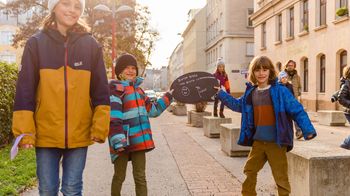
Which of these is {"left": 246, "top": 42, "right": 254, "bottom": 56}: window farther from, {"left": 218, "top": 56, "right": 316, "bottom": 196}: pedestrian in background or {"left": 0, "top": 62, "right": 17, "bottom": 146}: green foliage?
{"left": 218, "top": 56, "right": 316, "bottom": 196}: pedestrian in background

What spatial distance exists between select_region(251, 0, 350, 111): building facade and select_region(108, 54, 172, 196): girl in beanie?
18.6 meters

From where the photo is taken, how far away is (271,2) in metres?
31.6

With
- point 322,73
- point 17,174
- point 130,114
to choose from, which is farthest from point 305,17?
point 130,114

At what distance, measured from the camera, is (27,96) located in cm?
293

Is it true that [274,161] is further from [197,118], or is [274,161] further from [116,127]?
[197,118]

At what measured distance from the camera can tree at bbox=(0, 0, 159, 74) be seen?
101 ft

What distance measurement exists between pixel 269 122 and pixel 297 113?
292 mm

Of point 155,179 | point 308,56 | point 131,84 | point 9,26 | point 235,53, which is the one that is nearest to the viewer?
point 131,84

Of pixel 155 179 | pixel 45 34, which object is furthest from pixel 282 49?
pixel 45 34

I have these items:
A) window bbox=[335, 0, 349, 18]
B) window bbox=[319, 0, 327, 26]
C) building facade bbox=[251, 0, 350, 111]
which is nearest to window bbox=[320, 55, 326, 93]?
building facade bbox=[251, 0, 350, 111]

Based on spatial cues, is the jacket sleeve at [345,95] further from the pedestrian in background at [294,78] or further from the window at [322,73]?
the window at [322,73]

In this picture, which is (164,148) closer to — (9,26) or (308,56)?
(308,56)

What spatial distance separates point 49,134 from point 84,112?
0.29 metres

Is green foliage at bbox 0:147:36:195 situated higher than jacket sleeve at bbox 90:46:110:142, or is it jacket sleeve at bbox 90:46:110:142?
jacket sleeve at bbox 90:46:110:142
